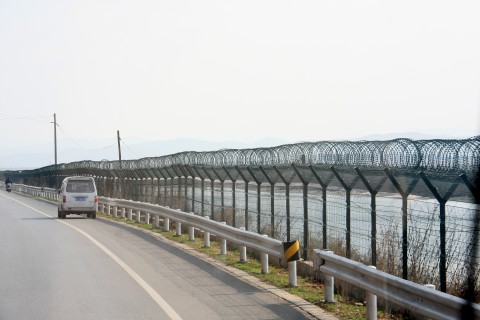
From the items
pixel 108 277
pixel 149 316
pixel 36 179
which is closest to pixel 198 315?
pixel 149 316

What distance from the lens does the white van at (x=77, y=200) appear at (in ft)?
121

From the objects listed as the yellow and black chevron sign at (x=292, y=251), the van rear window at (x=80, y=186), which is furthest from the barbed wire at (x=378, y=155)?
the van rear window at (x=80, y=186)

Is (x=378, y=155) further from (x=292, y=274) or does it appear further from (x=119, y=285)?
(x=119, y=285)

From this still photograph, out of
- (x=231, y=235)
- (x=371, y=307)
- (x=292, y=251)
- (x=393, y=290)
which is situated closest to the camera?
(x=393, y=290)

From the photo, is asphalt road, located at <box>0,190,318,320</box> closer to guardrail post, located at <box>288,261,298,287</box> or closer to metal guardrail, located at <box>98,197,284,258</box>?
guardrail post, located at <box>288,261,298,287</box>

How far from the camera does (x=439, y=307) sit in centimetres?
903

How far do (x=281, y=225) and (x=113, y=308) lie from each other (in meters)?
10.2

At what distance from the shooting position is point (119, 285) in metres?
14.7

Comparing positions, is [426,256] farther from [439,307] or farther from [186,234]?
[186,234]

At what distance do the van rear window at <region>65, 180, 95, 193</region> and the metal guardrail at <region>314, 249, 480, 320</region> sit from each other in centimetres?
2581

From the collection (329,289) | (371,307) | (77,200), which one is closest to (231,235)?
(329,289)

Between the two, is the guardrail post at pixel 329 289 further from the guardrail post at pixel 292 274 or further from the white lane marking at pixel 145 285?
the white lane marking at pixel 145 285

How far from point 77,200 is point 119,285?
22884 millimetres

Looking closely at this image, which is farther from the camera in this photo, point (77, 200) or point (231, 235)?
point (77, 200)
